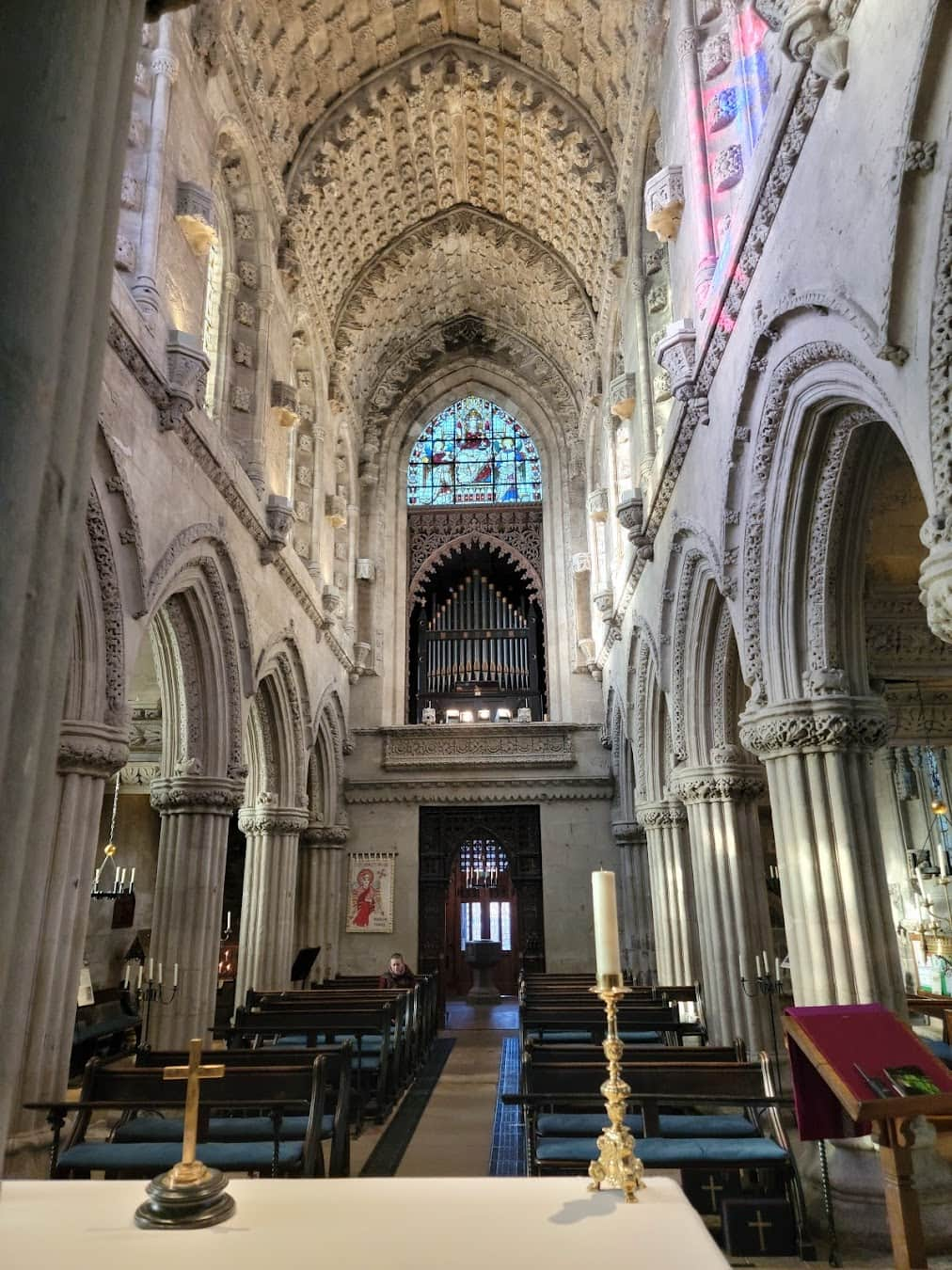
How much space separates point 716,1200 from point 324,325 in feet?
47.9

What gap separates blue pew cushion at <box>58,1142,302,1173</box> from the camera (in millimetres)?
4512

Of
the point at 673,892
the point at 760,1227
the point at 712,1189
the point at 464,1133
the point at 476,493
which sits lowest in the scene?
the point at 464,1133

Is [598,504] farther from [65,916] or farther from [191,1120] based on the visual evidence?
[191,1120]

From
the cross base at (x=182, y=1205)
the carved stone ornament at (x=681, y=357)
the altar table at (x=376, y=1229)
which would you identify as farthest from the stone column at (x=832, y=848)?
the cross base at (x=182, y=1205)

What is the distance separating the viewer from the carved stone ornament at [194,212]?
903 centimetres

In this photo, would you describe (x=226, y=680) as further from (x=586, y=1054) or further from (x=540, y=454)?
(x=540, y=454)

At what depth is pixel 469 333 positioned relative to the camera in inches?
794

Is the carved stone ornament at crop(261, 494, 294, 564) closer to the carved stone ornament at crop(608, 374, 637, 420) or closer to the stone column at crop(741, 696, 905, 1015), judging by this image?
the carved stone ornament at crop(608, 374, 637, 420)

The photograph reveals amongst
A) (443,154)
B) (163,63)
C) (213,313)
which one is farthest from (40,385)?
(443,154)

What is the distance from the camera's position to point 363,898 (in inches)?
656

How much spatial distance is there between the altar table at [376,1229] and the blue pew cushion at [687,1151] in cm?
Result: 246

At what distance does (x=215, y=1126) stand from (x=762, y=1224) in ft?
10.5

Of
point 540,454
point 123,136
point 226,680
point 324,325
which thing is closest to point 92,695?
point 226,680

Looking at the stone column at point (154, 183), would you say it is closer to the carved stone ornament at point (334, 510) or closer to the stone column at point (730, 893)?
the stone column at point (730, 893)
